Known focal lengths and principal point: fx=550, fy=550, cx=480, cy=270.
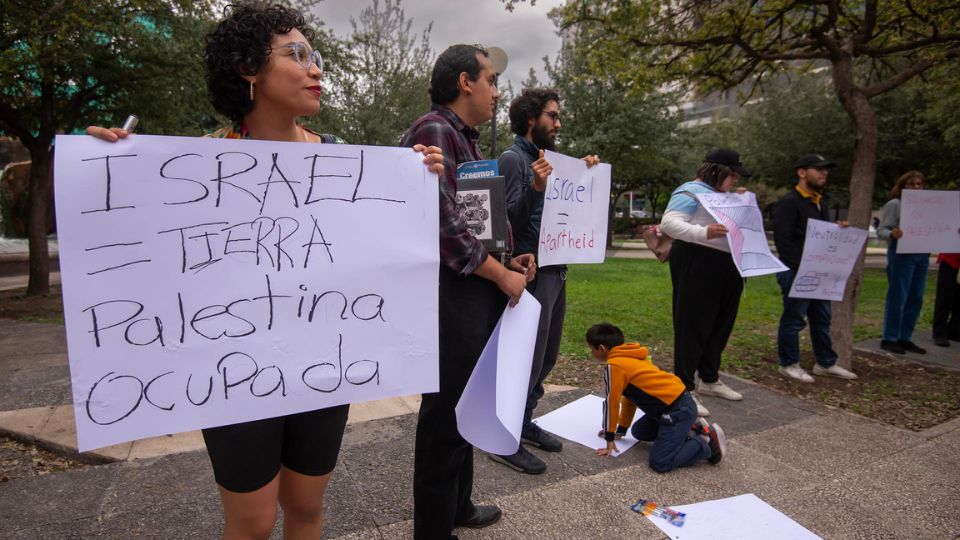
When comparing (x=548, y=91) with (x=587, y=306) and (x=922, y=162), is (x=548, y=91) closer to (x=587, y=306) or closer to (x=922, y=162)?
(x=587, y=306)

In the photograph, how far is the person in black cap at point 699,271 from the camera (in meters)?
3.83

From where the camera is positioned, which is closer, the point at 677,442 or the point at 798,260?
the point at 677,442

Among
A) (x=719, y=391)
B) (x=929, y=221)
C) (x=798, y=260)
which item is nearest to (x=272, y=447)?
(x=719, y=391)

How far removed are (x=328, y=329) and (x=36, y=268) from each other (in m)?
11.0

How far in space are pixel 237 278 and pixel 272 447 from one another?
0.46m

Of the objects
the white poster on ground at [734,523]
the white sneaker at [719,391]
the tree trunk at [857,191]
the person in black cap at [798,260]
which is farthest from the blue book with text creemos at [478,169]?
the tree trunk at [857,191]

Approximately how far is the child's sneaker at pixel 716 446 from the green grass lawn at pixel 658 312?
7.83ft

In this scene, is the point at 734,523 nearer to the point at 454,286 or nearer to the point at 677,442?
the point at 677,442

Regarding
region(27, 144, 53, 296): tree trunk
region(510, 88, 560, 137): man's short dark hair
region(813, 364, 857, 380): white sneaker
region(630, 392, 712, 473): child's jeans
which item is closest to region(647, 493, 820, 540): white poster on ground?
region(630, 392, 712, 473): child's jeans

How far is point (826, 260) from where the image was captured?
4.65 meters

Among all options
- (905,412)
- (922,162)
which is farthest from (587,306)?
(922,162)

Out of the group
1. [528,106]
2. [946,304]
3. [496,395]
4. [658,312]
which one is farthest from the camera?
[658,312]

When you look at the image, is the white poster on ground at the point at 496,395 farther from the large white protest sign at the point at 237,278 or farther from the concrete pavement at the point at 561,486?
the concrete pavement at the point at 561,486

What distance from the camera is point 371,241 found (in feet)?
5.41
